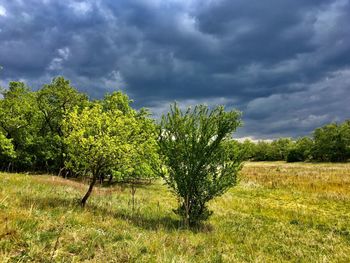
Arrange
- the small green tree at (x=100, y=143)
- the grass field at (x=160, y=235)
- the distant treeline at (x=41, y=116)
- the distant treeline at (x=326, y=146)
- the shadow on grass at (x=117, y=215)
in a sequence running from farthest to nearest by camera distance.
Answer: the distant treeline at (x=326, y=146), the distant treeline at (x=41, y=116), the small green tree at (x=100, y=143), the shadow on grass at (x=117, y=215), the grass field at (x=160, y=235)

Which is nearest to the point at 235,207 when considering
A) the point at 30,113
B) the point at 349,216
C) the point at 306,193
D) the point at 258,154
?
the point at 349,216

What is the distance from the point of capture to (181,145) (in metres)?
13.1

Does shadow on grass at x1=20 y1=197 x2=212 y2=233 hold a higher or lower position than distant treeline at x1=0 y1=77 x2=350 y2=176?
lower

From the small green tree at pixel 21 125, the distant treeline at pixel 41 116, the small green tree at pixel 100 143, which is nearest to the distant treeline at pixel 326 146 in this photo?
the distant treeline at pixel 41 116

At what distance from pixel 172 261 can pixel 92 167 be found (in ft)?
25.1

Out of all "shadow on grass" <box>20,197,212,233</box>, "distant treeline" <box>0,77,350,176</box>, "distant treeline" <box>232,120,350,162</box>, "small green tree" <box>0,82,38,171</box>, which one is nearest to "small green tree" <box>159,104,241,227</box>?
"shadow on grass" <box>20,197,212,233</box>

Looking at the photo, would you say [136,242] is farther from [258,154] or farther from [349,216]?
[258,154]

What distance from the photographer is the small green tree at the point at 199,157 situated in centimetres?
1300

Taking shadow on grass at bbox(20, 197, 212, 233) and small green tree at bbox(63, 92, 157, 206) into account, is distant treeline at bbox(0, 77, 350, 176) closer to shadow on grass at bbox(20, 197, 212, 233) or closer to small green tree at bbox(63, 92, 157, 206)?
small green tree at bbox(63, 92, 157, 206)

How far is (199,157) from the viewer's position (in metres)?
13.0

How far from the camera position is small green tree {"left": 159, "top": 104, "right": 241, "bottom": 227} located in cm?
1300

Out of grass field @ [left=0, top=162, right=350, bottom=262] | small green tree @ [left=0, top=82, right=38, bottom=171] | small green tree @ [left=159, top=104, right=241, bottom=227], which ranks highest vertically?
small green tree @ [left=0, top=82, right=38, bottom=171]

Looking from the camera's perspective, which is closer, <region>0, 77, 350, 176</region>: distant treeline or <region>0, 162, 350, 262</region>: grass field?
<region>0, 162, 350, 262</region>: grass field

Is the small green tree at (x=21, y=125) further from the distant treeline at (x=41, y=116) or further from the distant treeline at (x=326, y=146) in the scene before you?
the distant treeline at (x=326, y=146)
